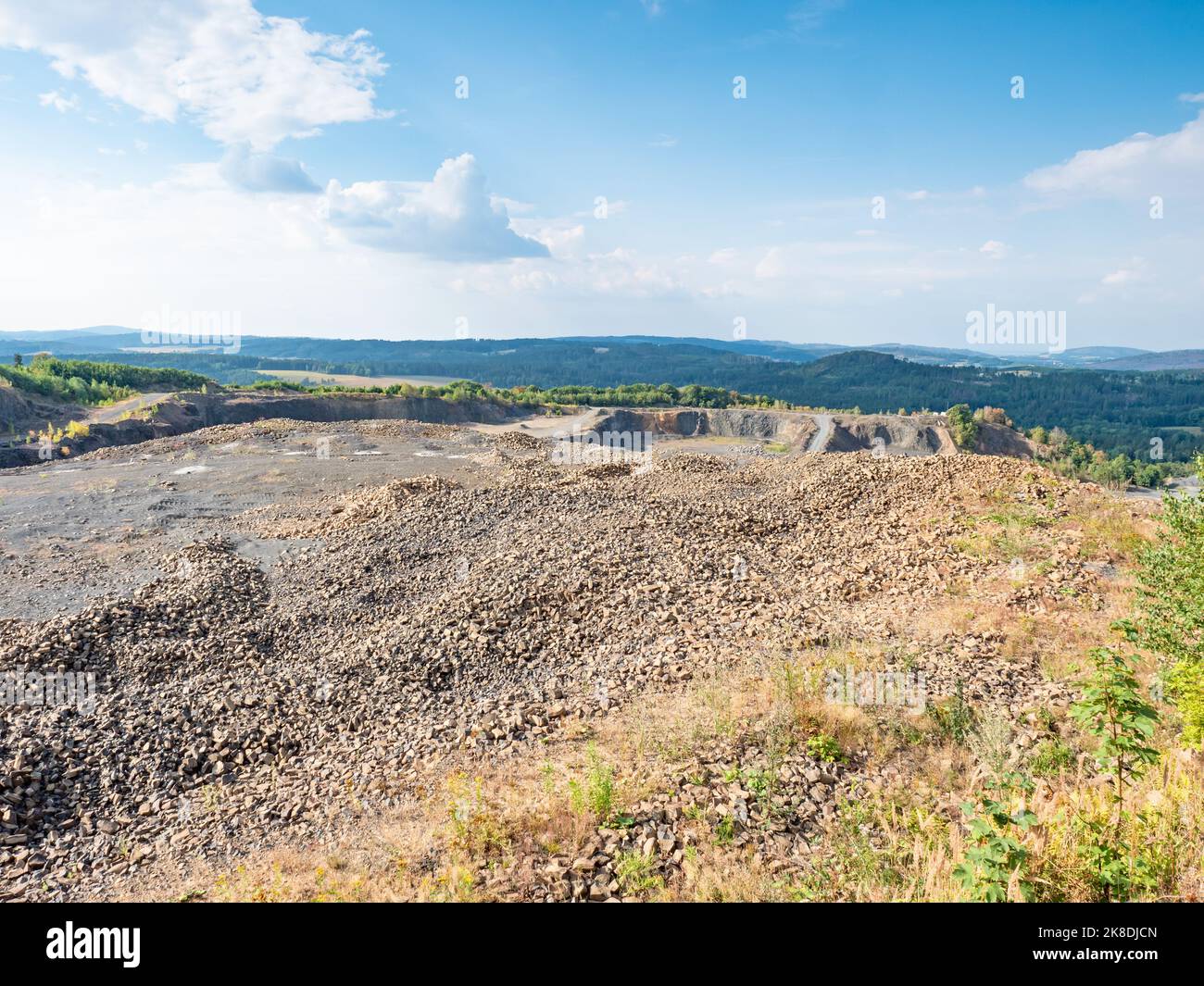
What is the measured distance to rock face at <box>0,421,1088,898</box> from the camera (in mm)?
6820

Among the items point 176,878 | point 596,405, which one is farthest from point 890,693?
point 596,405

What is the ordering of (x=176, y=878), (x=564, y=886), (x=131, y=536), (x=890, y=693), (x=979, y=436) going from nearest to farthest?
(x=564, y=886), (x=176, y=878), (x=890, y=693), (x=131, y=536), (x=979, y=436)

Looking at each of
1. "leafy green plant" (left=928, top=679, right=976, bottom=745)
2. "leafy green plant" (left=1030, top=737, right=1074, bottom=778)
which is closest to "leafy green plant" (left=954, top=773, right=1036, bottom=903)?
"leafy green plant" (left=1030, top=737, right=1074, bottom=778)

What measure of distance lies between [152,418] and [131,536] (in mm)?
28955

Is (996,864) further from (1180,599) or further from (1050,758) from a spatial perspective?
(1180,599)

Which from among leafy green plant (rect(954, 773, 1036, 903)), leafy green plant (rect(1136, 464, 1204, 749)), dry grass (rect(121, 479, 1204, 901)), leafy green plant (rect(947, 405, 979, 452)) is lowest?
dry grass (rect(121, 479, 1204, 901))

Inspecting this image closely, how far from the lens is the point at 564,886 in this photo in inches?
191

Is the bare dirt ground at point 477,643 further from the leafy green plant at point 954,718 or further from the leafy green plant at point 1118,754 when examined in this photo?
the leafy green plant at point 1118,754

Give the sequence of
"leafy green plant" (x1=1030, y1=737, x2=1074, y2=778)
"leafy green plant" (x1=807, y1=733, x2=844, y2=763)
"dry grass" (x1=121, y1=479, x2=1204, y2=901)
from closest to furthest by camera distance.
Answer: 1. "dry grass" (x1=121, y1=479, x2=1204, y2=901)
2. "leafy green plant" (x1=1030, y1=737, x2=1074, y2=778)
3. "leafy green plant" (x1=807, y1=733, x2=844, y2=763)

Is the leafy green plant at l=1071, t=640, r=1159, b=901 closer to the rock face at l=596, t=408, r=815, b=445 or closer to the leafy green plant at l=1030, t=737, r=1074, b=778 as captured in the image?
the leafy green plant at l=1030, t=737, r=1074, b=778

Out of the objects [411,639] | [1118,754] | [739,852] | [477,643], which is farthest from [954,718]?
[411,639]

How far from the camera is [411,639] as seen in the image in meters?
10.3
